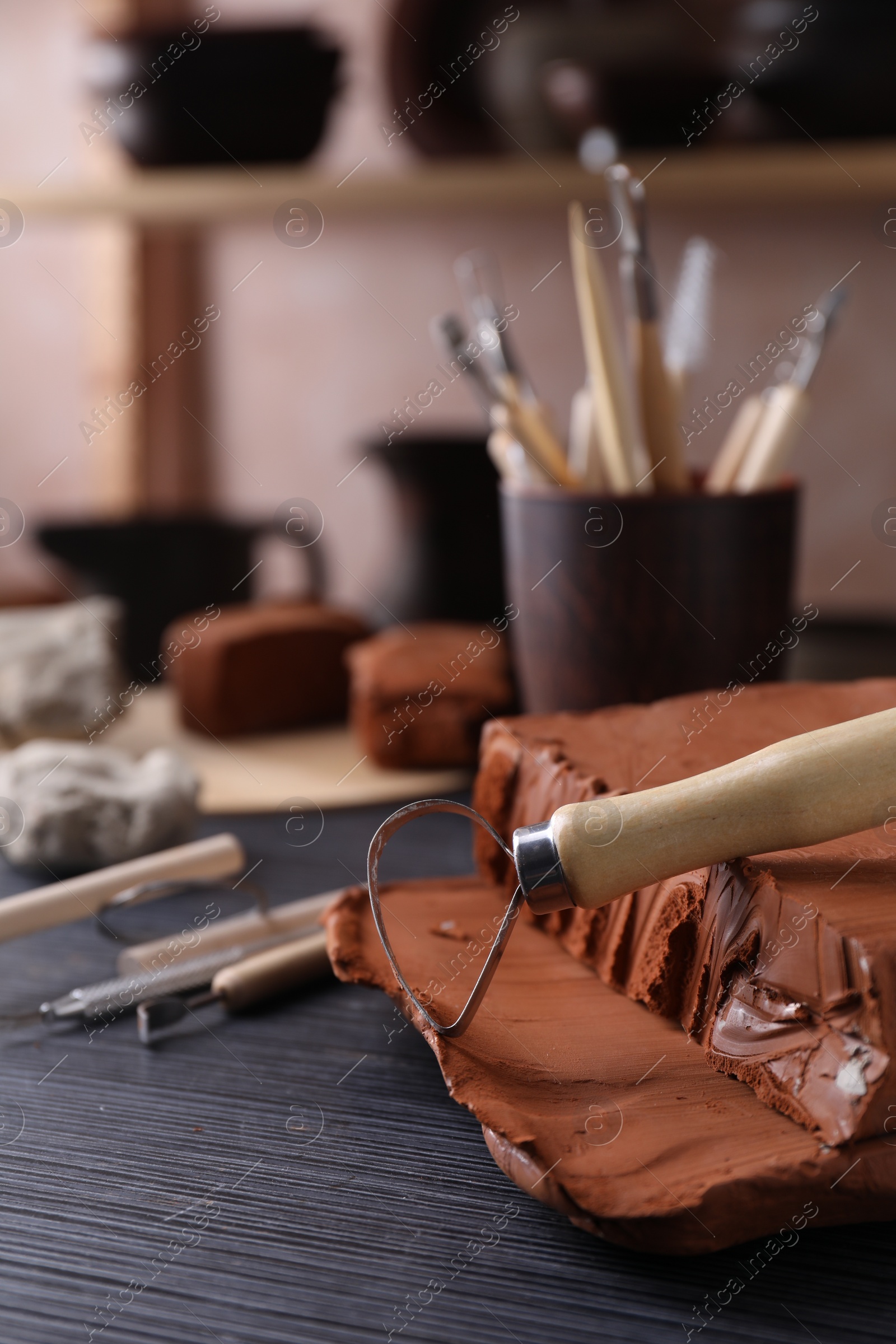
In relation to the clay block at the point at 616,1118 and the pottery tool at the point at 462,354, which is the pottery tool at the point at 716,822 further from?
the pottery tool at the point at 462,354

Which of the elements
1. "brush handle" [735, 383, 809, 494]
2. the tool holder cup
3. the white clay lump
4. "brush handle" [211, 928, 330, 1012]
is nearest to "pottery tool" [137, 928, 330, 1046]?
"brush handle" [211, 928, 330, 1012]

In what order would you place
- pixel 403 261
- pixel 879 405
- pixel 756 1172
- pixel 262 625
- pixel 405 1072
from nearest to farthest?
pixel 756 1172 < pixel 405 1072 < pixel 262 625 < pixel 879 405 < pixel 403 261

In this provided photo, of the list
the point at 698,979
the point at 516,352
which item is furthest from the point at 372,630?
the point at 698,979

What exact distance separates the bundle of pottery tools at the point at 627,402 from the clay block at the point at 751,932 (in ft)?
0.63

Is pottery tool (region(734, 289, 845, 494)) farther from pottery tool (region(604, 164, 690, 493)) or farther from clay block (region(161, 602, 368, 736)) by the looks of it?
clay block (region(161, 602, 368, 736))

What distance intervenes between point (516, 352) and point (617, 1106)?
2.87ft

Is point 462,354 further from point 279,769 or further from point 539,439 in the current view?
point 279,769

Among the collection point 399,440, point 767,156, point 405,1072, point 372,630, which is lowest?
point 405,1072

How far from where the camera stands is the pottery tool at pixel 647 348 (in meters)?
0.61

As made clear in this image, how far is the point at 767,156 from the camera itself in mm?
891

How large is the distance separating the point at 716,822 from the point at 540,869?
0.19 feet

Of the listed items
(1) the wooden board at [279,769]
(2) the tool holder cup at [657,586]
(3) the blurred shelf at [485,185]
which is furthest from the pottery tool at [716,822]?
(3) the blurred shelf at [485,185]

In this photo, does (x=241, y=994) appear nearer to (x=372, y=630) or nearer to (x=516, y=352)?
(x=372, y=630)

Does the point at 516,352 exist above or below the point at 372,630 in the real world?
above
